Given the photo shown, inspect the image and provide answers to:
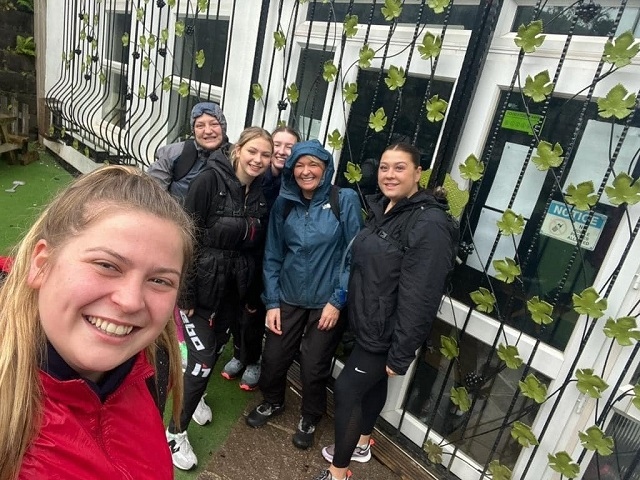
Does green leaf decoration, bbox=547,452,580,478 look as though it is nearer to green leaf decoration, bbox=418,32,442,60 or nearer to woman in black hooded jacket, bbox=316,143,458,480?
woman in black hooded jacket, bbox=316,143,458,480

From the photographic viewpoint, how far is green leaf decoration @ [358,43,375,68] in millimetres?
2174

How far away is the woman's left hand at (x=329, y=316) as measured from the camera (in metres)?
2.09

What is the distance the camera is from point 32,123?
621 cm

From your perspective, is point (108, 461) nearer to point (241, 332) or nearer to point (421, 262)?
point (421, 262)

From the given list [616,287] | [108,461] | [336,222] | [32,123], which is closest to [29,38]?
[32,123]

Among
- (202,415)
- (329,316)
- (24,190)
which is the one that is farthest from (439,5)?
(24,190)

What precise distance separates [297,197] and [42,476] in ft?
5.00

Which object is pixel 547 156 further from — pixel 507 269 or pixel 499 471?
pixel 499 471

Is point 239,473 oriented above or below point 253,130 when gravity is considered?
below

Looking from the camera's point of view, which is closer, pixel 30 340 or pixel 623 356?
pixel 30 340

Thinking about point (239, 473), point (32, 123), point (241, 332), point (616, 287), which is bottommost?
point (239, 473)

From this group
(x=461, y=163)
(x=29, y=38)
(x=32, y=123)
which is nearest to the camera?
(x=461, y=163)

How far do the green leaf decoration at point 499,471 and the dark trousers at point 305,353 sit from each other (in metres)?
0.91

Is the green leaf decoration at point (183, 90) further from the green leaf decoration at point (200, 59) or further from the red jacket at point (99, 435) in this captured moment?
the red jacket at point (99, 435)
